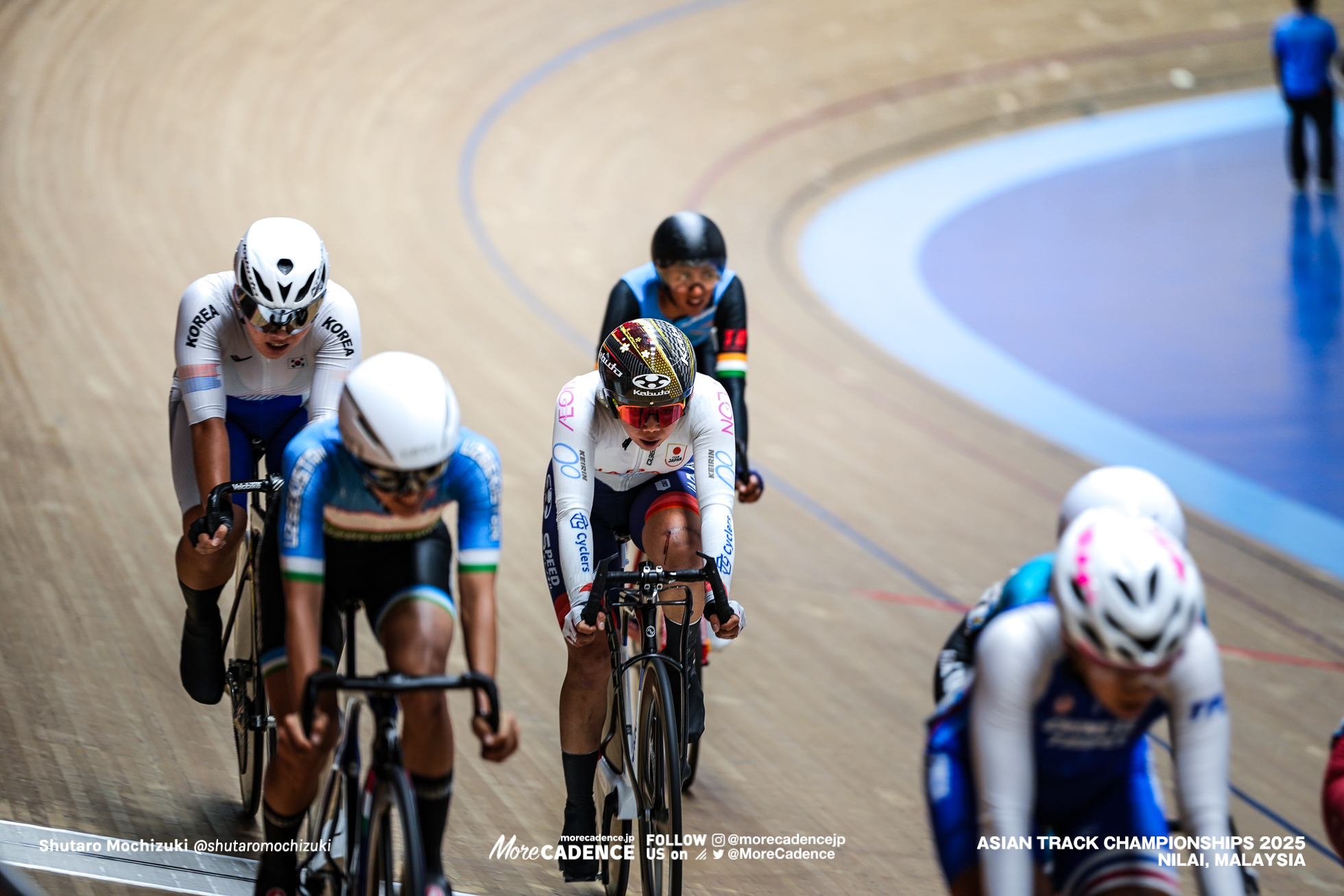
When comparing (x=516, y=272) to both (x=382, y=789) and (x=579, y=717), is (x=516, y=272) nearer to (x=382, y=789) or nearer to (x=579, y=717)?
(x=579, y=717)

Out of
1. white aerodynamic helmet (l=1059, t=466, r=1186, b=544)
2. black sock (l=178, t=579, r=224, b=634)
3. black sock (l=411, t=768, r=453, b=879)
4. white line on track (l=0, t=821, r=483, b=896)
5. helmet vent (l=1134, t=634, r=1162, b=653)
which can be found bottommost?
white line on track (l=0, t=821, r=483, b=896)

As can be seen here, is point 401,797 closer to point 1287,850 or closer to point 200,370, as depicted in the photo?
point 200,370

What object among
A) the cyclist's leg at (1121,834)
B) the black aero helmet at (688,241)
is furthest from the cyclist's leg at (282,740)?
the black aero helmet at (688,241)

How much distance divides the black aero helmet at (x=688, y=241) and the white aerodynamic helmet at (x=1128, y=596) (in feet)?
6.42

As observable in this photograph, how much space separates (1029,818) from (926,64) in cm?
1064

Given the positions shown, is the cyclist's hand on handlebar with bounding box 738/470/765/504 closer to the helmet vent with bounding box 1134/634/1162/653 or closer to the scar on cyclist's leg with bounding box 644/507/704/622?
the scar on cyclist's leg with bounding box 644/507/704/622

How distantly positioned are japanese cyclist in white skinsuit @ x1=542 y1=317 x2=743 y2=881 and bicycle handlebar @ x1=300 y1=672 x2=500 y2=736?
0.62 metres

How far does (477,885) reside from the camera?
122 inches

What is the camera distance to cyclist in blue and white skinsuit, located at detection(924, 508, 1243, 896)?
6.32ft

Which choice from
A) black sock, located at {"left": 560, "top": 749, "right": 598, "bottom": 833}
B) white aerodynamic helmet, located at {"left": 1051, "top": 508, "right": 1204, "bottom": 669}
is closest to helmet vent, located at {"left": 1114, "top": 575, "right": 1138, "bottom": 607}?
white aerodynamic helmet, located at {"left": 1051, "top": 508, "right": 1204, "bottom": 669}

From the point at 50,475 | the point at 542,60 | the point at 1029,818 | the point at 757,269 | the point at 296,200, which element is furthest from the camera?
the point at 542,60

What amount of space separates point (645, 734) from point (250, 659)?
1.01 metres

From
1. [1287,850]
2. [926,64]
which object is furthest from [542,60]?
[1287,850]

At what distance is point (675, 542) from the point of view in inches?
124
